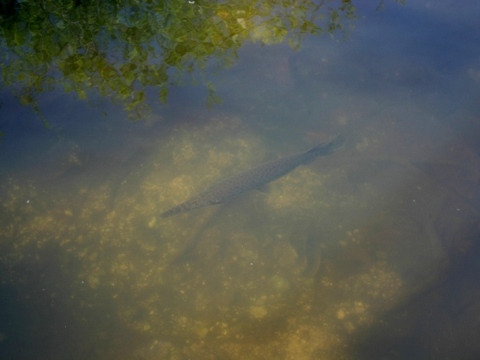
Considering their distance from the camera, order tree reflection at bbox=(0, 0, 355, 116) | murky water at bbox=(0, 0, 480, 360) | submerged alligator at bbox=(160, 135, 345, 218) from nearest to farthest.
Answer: murky water at bbox=(0, 0, 480, 360)
submerged alligator at bbox=(160, 135, 345, 218)
tree reflection at bbox=(0, 0, 355, 116)

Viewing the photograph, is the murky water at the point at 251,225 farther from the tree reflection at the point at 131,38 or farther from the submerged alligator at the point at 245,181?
the tree reflection at the point at 131,38

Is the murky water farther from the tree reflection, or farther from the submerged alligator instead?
the tree reflection

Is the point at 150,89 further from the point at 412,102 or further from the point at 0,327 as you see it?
the point at 412,102

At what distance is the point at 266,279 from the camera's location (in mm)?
4172

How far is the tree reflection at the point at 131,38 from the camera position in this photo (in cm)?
564

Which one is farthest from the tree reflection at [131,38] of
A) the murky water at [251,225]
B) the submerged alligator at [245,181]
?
the submerged alligator at [245,181]

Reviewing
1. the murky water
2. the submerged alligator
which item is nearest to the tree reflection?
the murky water

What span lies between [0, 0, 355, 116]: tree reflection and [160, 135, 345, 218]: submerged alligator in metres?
2.03

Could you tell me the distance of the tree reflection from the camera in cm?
564

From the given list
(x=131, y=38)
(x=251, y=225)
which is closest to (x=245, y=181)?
(x=251, y=225)

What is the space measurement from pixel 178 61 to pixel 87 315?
459cm

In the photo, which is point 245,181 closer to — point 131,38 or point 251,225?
point 251,225

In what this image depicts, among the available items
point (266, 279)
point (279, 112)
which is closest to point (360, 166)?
point (279, 112)

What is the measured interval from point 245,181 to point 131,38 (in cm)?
385
